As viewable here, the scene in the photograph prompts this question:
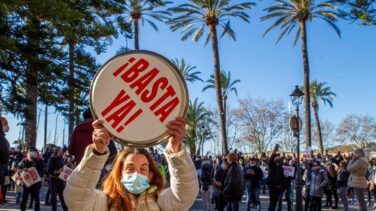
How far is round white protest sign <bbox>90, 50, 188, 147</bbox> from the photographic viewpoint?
223 cm

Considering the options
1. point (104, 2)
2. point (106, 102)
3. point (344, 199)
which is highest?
point (104, 2)

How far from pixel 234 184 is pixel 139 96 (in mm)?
8671

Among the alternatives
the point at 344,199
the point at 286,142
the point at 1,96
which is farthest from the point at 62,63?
the point at 286,142

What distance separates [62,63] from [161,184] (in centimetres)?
522

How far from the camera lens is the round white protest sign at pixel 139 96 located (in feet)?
7.32

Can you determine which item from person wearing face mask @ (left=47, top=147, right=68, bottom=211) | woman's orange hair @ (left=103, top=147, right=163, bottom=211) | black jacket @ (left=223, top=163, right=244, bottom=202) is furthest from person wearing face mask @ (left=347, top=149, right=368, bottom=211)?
woman's orange hair @ (left=103, top=147, right=163, bottom=211)

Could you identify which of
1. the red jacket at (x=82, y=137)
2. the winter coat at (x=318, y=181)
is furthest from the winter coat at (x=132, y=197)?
the winter coat at (x=318, y=181)

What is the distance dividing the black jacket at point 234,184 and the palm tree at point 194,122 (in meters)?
41.8

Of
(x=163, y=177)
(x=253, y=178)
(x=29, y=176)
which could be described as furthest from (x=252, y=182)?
(x=163, y=177)

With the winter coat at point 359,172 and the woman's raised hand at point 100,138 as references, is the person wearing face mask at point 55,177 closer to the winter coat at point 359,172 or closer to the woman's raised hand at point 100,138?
the winter coat at point 359,172

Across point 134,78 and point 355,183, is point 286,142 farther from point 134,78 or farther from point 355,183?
point 134,78

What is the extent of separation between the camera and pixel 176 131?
7.26ft

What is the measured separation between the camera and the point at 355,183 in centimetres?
1165

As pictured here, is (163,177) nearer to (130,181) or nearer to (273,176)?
(130,181)
